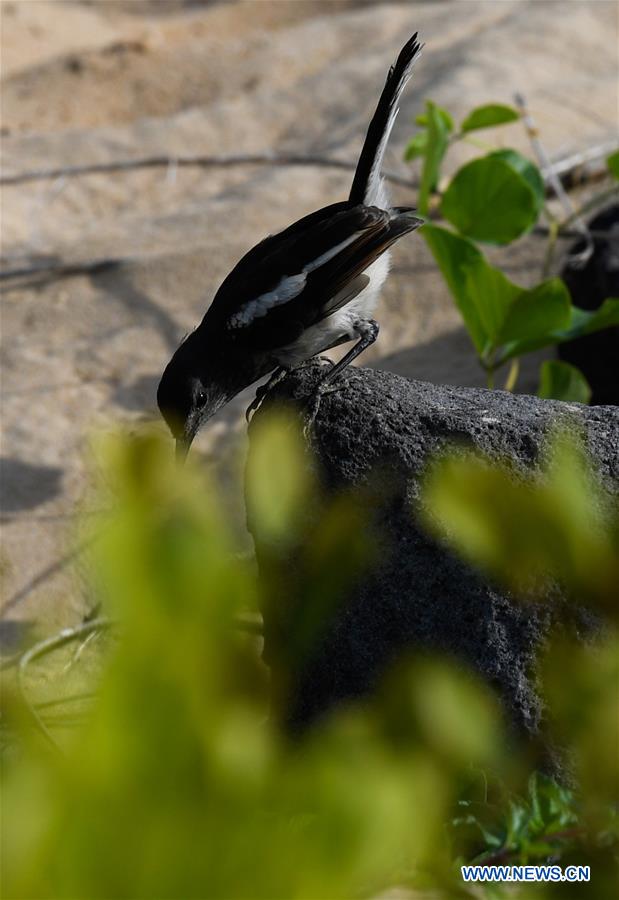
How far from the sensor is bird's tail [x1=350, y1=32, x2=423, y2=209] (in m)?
3.52

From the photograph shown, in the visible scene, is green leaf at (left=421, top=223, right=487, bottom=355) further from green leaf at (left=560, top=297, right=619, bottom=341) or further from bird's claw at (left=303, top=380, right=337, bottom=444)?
bird's claw at (left=303, top=380, right=337, bottom=444)

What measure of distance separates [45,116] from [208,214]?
266 cm

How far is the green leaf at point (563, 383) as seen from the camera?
4215mm

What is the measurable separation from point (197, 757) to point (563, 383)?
3.68m

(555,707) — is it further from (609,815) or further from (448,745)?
(609,815)

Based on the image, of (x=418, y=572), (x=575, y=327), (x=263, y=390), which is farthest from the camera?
(x=575, y=327)

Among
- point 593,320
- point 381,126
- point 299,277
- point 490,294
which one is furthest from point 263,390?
point 593,320

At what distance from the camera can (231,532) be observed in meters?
0.90

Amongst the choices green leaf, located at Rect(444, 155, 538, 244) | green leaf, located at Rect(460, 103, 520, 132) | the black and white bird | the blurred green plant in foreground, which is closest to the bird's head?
the black and white bird

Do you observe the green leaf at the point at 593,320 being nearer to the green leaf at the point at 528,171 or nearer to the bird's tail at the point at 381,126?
the green leaf at the point at 528,171

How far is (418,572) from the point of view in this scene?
2.70 m

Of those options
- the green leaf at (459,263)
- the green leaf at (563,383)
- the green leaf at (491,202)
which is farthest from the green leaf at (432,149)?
the green leaf at (563,383)

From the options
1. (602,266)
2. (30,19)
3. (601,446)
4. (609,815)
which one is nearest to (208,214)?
(602,266)

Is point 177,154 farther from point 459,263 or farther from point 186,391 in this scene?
point 186,391
